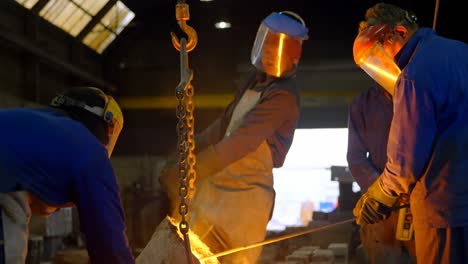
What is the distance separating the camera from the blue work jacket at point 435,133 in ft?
9.70

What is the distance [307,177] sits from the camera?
17.2 m

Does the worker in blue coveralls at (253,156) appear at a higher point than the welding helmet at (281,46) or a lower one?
lower

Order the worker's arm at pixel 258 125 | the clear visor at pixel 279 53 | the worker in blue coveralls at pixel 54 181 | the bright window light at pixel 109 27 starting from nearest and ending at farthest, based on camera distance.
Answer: the worker in blue coveralls at pixel 54 181, the worker's arm at pixel 258 125, the clear visor at pixel 279 53, the bright window light at pixel 109 27

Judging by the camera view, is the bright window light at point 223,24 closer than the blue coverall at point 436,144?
No

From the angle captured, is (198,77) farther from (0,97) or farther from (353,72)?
(0,97)

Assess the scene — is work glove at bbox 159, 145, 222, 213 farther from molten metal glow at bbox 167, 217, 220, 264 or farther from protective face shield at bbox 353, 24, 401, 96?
protective face shield at bbox 353, 24, 401, 96

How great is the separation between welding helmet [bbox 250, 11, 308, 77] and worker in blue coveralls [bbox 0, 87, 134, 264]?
1567 mm

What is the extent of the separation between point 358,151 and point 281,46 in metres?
1.01

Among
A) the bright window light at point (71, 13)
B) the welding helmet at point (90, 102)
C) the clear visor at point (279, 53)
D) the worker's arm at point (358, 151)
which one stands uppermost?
the bright window light at point (71, 13)

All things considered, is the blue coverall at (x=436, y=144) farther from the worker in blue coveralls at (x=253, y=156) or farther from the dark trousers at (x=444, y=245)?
the worker in blue coveralls at (x=253, y=156)

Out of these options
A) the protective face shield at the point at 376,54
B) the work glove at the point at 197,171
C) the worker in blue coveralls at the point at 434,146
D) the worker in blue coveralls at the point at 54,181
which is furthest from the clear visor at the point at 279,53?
the worker in blue coveralls at the point at 54,181

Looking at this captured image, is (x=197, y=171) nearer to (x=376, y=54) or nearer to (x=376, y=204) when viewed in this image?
(x=376, y=204)

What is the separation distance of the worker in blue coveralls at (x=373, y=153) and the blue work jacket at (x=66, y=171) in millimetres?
2172

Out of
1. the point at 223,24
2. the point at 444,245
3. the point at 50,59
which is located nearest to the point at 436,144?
the point at 444,245
